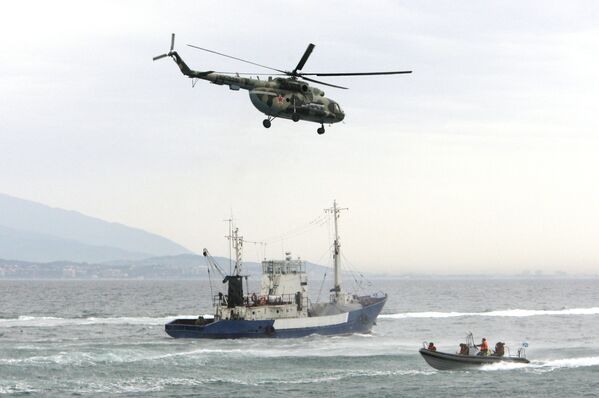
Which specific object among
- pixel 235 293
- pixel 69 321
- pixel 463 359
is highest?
pixel 235 293

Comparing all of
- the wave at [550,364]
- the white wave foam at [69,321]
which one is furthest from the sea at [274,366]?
the white wave foam at [69,321]

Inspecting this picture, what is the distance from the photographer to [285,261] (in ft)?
238

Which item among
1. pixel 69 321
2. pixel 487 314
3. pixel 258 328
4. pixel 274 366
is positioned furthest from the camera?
pixel 487 314

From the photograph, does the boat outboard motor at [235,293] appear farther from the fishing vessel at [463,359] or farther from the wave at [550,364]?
the wave at [550,364]

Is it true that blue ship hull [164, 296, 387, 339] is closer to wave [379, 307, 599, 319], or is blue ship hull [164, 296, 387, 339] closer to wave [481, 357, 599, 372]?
wave [481, 357, 599, 372]

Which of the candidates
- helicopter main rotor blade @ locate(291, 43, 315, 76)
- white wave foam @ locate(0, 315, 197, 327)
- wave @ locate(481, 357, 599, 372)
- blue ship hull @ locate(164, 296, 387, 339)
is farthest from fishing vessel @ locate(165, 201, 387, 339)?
helicopter main rotor blade @ locate(291, 43, 315, 76)

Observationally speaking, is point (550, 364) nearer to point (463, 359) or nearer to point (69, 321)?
point (463, 359)

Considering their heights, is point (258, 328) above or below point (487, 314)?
above

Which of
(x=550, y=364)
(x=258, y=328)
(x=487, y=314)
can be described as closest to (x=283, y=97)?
(x=550, y=364)

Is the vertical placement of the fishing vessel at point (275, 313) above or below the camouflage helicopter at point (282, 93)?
below

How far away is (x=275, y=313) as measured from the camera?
230 feet

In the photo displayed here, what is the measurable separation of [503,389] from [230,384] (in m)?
14.9

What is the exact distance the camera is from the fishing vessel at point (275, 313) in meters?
68.0

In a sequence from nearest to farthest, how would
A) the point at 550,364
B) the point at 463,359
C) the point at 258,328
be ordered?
the point at 463,359, the point at 550,364, the point at 258,328
